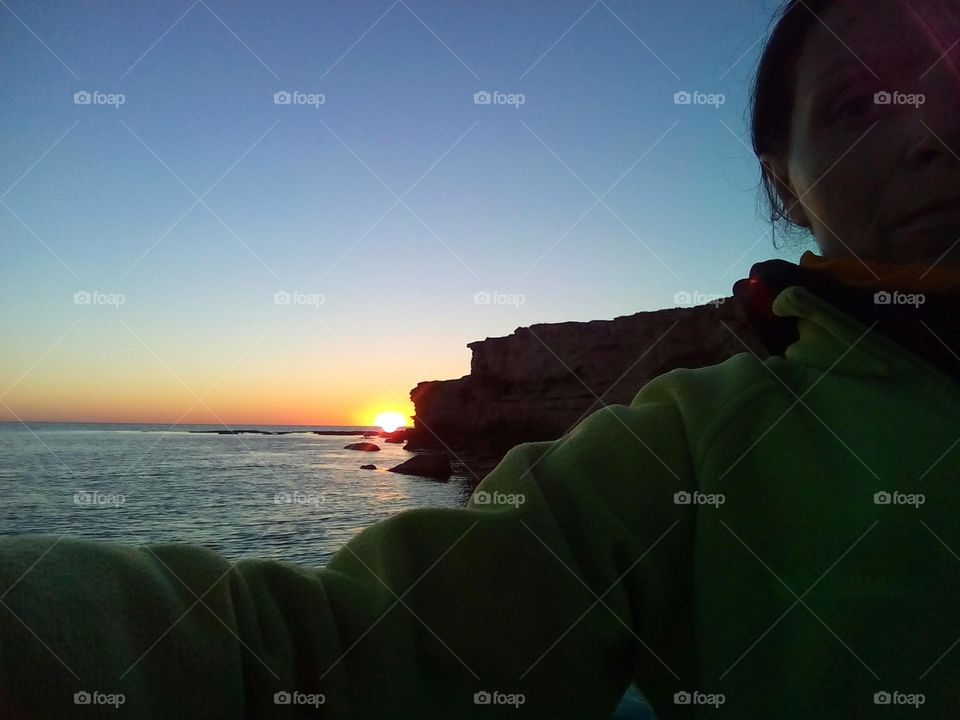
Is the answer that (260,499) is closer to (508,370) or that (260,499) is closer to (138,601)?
(508,370)

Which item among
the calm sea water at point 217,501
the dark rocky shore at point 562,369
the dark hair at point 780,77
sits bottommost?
the calm sea water at point 217,501

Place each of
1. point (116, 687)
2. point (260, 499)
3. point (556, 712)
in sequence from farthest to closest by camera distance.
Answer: point (260, 499)
point (556, 712)
point (116, 687)

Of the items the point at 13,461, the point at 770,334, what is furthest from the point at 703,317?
the point at 13,461

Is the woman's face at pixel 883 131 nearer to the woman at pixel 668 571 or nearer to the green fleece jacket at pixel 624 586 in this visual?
the woman at pixel 668 571

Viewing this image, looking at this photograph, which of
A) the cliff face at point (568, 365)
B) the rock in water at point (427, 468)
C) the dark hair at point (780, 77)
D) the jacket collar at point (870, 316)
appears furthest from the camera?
the rock in water at point (427, 468)

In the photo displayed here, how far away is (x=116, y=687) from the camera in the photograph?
28 centimetres

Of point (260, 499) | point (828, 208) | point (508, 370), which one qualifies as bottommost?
point (260, 499)

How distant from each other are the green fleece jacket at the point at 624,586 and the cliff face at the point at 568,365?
436 inches

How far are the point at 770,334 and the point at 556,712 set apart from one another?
1.53 feet

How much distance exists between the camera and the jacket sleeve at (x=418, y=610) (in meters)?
0.29

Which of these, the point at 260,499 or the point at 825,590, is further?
the point at 260,499

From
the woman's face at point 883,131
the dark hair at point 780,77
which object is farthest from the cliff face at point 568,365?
the woman's face at point 883,131

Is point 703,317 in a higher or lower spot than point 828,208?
higher

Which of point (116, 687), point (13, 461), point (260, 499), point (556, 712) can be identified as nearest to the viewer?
point (116, 687)
